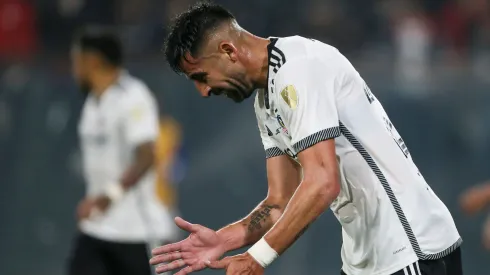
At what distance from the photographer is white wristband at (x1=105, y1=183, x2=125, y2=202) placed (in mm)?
6999

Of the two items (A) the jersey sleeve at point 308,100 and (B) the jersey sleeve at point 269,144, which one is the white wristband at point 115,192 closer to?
(B) the jersey sleeve at point 269,144

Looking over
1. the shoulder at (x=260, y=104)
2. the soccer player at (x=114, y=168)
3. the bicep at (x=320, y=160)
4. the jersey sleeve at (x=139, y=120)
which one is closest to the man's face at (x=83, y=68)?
the soccer player at (x=114, y=168)

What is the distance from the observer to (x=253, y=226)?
15.1ft

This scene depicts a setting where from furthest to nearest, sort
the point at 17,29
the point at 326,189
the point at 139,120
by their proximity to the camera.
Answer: the point at 17,29 → the point at 139,120 → the point at 326,189

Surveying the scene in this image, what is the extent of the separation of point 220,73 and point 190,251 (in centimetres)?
71

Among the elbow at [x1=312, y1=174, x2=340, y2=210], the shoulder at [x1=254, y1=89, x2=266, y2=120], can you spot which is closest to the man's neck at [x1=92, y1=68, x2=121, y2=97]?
the shoulder at [x1=254, y1=89, x2=266, y2=120]

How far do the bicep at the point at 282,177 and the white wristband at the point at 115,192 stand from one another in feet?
8.13

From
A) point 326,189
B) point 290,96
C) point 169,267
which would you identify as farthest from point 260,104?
point 169,267

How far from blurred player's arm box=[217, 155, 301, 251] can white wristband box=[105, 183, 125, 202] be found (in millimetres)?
2478

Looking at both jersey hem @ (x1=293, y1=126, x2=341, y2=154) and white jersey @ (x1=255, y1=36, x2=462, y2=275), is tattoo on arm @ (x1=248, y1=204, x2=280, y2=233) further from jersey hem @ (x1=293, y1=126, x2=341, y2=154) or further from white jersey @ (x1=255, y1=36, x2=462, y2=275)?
jersey hem @ (x1=293, y1=126, x2=341, y2=154)

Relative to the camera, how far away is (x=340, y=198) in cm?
434

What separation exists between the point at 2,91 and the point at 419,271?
6.45 m

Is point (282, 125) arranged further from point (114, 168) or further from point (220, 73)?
point (114, 168)

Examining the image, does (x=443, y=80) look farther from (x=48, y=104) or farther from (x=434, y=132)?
(x=48, y=104)
